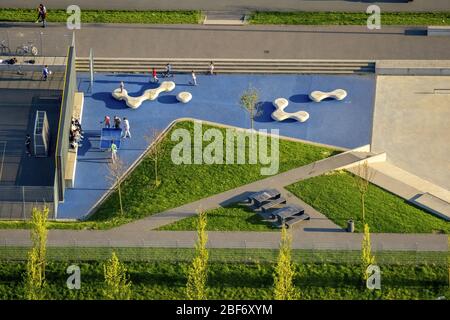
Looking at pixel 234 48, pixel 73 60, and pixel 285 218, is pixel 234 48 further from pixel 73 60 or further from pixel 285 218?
pixel 285 218

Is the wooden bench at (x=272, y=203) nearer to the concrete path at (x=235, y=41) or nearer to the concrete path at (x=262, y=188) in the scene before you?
the concrete path at (x=262, y=188)

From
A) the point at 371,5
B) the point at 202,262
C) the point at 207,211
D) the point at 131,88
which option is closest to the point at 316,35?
the point at 371,5

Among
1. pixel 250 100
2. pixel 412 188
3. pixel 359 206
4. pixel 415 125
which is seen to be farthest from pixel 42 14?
pixel 412 188

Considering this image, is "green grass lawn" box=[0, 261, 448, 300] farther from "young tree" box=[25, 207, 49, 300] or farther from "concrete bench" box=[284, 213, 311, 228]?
"concrete bench" box=[284, 213, 311, 228]

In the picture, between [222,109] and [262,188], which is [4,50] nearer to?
[222,109]

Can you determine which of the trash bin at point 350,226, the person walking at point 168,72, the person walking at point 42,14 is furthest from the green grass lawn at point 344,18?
the trash bin at point 350,226
